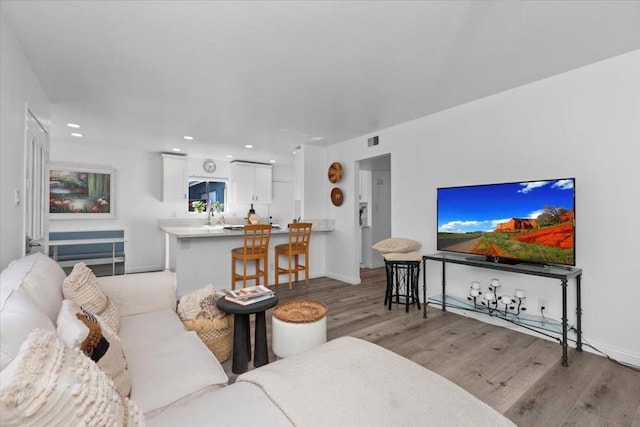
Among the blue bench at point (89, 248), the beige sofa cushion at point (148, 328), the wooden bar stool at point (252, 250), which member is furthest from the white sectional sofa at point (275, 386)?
the blue bench at point (89, 248)

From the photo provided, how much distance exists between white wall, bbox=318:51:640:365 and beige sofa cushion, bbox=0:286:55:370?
11.5 feet

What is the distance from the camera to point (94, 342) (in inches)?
43.8

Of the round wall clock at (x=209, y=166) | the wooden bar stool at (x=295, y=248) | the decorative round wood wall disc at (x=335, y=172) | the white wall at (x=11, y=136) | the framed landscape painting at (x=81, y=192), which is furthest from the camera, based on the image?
the round wall clock at (x=209, y=166)

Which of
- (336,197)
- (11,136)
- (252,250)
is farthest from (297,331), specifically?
(336,197)

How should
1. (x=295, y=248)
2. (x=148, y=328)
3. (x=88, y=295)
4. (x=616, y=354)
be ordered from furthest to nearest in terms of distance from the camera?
(x=295, y=248)
(x=616, y=354)
(x=148, y=328)
(x=88, y=295)

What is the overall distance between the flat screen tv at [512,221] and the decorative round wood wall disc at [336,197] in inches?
81.7

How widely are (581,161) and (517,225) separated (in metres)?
0.73

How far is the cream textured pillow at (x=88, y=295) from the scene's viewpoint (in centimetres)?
160

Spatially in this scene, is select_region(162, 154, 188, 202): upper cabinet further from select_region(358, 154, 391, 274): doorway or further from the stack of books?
the stack of books

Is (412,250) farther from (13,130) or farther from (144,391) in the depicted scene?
(13,130)

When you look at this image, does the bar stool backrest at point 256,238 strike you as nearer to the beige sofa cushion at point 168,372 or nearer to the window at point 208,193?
the beige sofa cushion at point 168,372

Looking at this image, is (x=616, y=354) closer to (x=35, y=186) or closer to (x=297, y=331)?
A: (x=297, y=331)

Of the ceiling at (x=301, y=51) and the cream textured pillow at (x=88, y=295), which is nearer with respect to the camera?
the cream textured pillow at (x=88, y=295)

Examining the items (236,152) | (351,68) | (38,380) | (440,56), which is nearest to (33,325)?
(38,380)
